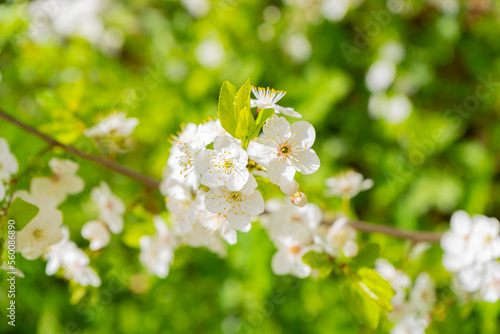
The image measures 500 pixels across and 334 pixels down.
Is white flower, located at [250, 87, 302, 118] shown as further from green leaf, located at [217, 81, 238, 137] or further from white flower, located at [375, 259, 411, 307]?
white flower, located at [375, 259, 411, 307]

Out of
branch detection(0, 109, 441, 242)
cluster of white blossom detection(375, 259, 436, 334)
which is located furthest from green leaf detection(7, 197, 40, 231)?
cluster of white blossom detection(375, 259, 436, 334)

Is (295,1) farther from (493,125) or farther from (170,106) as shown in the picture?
(493,125)

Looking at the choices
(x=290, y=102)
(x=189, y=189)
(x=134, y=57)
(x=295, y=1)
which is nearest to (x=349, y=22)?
(x=295, y=1)

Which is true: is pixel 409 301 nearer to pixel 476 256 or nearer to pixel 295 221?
→ pixel 476 256

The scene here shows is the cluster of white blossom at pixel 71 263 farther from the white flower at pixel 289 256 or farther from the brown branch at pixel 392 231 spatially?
the brown branch at pixel 392 231

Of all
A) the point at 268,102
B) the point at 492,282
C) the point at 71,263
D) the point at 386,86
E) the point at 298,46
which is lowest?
the point at 71,263

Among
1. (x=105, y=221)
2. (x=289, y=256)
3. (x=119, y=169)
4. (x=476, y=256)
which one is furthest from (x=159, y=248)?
(x=476, y=256)

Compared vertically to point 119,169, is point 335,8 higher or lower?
higher

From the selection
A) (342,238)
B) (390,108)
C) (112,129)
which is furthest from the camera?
(390,108)
